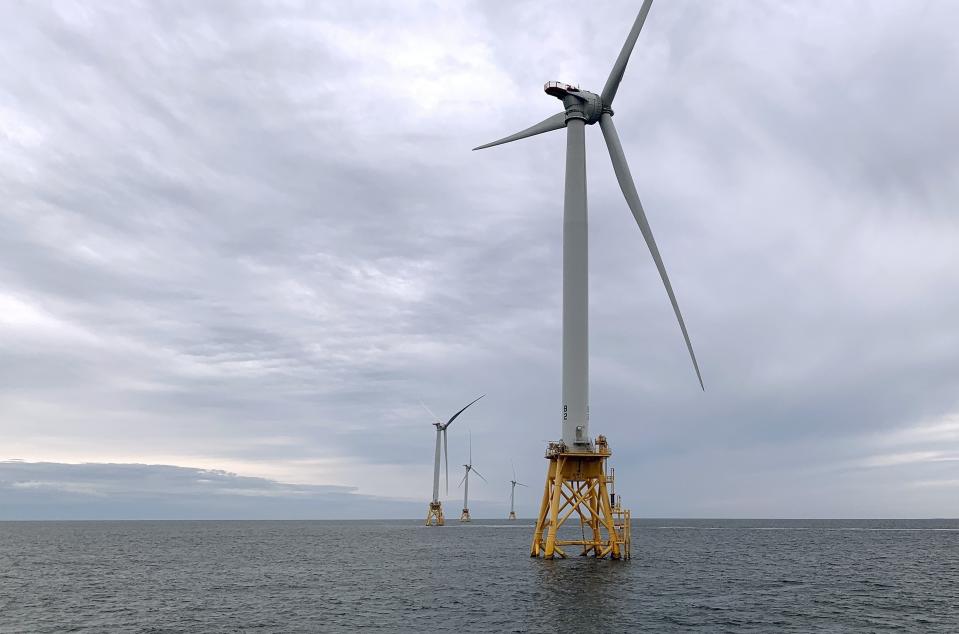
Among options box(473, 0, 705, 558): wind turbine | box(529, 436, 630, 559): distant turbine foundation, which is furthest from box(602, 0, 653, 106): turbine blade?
box(529, 436, 630, 559): distant turbine foundation

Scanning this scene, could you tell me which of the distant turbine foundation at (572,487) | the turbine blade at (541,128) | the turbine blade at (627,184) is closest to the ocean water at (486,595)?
the distant turbine foundation at (572,487)

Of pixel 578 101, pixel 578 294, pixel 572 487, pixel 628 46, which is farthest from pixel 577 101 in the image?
pixel 572 487

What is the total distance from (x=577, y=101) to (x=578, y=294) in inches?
867

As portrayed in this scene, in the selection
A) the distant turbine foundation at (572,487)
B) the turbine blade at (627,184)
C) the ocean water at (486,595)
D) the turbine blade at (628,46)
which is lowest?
the ocean water at (486,595)

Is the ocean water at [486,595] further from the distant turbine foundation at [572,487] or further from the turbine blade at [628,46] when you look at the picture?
the turbine blade at [628,46]

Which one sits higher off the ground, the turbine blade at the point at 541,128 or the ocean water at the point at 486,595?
the turbine blade at the point at 541,128

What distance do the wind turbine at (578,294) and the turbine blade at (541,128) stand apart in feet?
8.02

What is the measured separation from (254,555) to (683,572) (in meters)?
75.4

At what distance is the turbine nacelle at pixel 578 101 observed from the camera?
8056 cm

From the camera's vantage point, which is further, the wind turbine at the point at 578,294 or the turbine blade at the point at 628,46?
the turbine blade at the point at 628,46

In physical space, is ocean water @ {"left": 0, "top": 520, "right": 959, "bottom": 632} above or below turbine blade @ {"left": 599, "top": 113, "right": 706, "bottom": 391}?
below

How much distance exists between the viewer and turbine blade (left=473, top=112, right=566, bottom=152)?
83.9 meters

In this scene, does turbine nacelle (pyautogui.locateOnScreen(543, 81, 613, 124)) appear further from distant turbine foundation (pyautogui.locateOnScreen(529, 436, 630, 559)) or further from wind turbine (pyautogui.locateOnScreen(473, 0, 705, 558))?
distant turbine foundation (pyautogui.locateOnScreen(529, 436, 630, 559))

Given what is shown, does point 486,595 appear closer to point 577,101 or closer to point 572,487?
point 572,487
